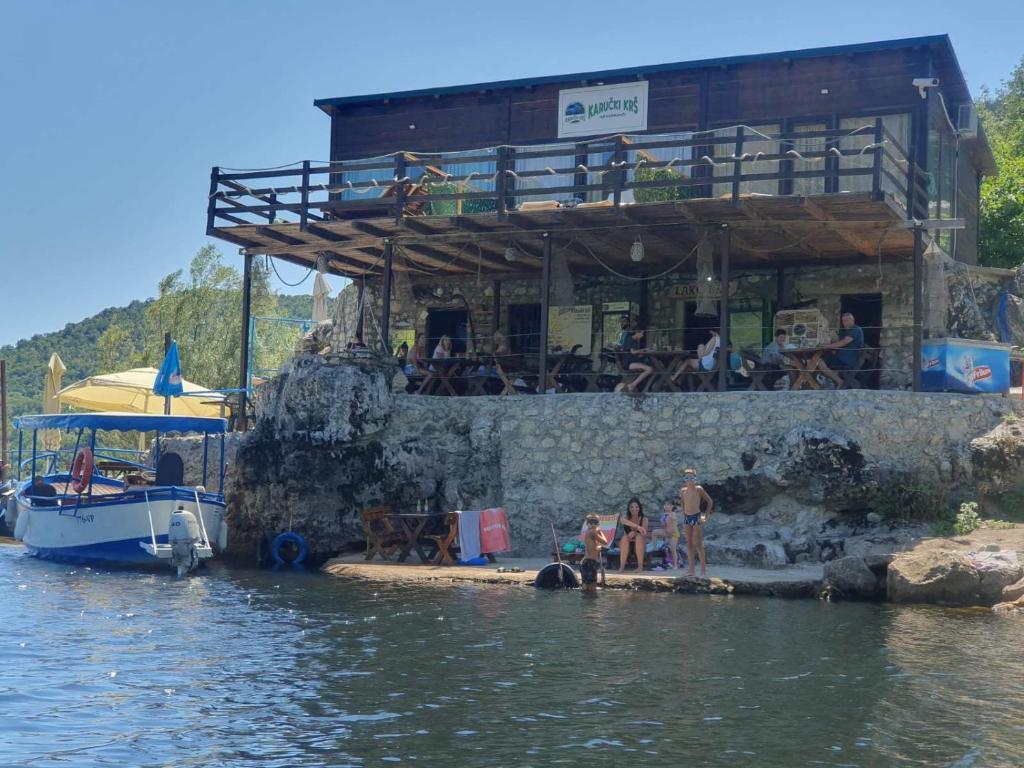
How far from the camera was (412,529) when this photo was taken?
19266 millimetres

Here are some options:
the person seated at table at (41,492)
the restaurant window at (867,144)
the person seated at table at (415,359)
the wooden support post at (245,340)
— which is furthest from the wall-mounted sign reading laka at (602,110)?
the person seated at table at (41,492)

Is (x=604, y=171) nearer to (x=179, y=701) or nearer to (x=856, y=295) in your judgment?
(x=856, y=295)

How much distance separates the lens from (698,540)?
16969mm

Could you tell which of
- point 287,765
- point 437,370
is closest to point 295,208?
point 437,370

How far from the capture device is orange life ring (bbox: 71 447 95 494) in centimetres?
2042

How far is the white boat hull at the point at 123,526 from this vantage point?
19.8 metres

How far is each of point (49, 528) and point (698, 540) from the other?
11913mm

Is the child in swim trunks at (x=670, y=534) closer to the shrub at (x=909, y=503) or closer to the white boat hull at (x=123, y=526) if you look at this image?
the shrub at (x=909, y=503)

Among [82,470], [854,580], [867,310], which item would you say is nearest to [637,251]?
[867,310]

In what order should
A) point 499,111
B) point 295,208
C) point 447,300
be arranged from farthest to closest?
point 447,300 → point 499,111 → point 295,208

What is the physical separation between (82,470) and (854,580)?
1348 centimetres

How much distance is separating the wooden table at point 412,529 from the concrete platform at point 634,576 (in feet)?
0.69

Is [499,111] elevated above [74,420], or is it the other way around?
[499,111]

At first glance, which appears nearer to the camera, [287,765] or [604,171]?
[287,765]
